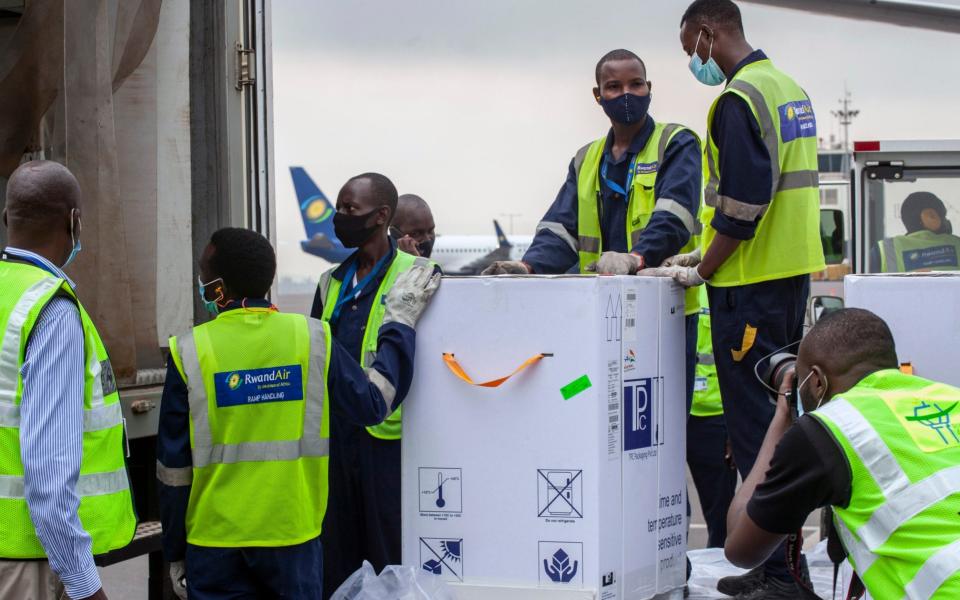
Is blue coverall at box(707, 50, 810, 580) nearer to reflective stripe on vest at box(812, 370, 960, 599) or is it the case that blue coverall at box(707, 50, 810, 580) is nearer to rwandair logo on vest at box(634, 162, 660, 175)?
rwandair logo on vest at box(634, 162, 660, 175)

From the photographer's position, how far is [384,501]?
4.05 m

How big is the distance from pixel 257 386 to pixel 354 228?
942mm

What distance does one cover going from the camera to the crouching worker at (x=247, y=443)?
3.45 meters

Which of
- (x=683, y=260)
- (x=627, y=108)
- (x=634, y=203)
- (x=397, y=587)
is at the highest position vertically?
(x=627, y=108)

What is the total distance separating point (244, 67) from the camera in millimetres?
4965

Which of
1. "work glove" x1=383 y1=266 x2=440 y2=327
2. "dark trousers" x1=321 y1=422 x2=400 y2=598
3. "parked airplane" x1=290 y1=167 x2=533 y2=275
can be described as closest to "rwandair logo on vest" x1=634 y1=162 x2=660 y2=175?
"work glove" x1=383 y1=266 x2=440 y2=327

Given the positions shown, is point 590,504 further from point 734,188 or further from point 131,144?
point 131,144

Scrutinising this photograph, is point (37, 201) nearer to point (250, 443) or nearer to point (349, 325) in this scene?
point (250, 443)

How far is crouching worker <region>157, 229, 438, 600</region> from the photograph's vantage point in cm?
345

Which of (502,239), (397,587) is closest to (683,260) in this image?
(397,587)

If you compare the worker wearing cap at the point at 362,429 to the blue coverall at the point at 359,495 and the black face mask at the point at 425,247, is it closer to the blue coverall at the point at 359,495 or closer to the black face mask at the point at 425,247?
the blue coverall at the point at 359,495

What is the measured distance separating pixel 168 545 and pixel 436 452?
81 cm

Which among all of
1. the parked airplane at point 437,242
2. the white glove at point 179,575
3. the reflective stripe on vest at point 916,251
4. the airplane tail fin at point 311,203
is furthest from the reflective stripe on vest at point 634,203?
the airplane tail fin at point 311,203

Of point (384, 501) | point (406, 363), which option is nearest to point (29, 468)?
point (406, 363)
